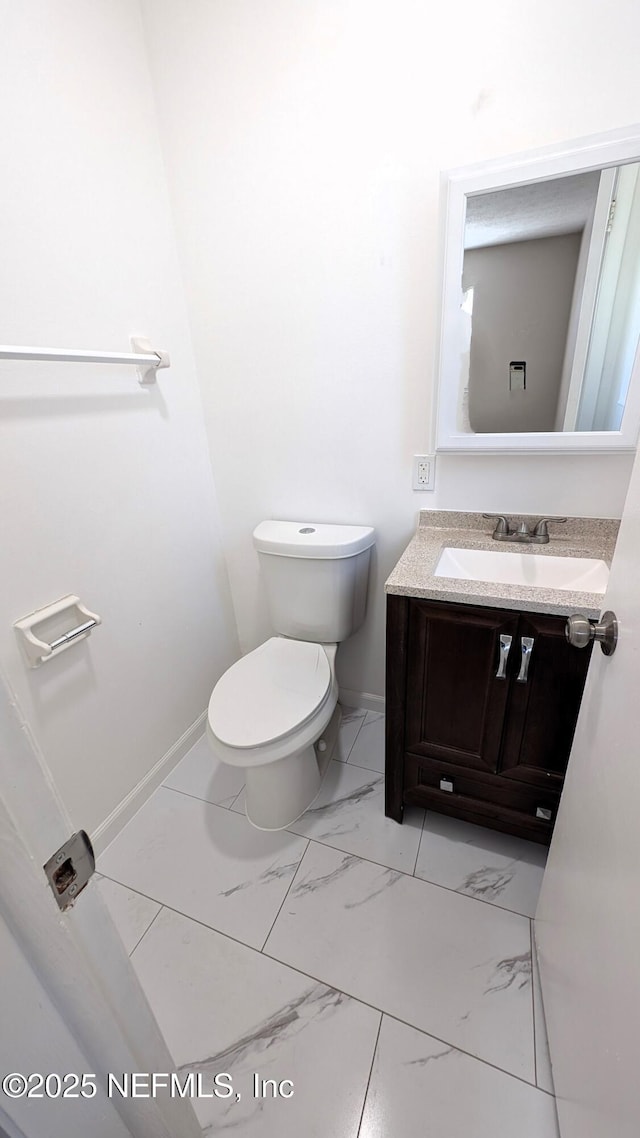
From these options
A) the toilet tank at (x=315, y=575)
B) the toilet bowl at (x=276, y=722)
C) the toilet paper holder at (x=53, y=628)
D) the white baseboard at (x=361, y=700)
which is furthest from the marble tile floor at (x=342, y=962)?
the toilet paper holder at (x=53, y=628)

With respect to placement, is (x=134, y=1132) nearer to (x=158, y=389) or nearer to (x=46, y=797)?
(x=46, y=797)

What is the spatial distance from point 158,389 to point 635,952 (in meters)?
1.63

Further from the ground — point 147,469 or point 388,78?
point 388,78

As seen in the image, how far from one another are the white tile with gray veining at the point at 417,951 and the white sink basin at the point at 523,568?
2.86 ft

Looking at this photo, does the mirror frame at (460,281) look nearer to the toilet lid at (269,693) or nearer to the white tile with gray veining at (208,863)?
the toilet lid at (269,693)

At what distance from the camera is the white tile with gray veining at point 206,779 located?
155cm

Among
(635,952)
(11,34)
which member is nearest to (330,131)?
(11,34)

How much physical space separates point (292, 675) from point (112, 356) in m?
1.03

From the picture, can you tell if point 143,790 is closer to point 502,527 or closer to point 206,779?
point 206,779

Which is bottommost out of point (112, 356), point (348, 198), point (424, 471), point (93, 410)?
point (424, 471)

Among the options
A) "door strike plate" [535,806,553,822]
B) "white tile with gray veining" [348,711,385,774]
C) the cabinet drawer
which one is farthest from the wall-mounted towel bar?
"door strike plate" [535,806,553,822]

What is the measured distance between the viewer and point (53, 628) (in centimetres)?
116

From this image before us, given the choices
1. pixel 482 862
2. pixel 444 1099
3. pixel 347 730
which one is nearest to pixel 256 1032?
pixel 444 1099

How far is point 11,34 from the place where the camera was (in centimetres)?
94
